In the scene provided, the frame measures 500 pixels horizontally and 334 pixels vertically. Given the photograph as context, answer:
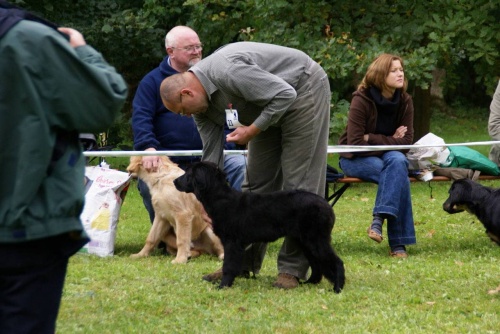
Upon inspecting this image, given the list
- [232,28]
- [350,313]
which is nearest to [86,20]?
[232,28]

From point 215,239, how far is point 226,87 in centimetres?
264

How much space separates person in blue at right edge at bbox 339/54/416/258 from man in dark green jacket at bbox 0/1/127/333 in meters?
4.80

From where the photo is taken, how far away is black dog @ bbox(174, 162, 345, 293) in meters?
4.90

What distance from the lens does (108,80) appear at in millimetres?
2184

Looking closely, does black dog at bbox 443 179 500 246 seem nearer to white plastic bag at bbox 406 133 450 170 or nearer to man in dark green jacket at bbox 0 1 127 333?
white plastic bag at bbox 406 133 450 170

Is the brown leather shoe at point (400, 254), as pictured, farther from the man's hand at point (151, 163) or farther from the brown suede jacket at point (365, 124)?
Result: the man's hand at point (151, 163)

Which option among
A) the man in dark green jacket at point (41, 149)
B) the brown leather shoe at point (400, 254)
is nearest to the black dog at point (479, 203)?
the brown leather shoe at point (400, 254)

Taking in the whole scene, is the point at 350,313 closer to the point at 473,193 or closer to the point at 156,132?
the point at 473,193

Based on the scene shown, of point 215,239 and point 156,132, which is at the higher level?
point 156,132

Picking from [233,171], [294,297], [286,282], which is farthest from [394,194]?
[294,297]

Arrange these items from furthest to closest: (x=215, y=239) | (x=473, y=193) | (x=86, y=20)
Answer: (x=86, y=20) → (x=215, y=239) → (x=473, y=193)

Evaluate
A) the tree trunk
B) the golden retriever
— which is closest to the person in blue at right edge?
the golden retriever

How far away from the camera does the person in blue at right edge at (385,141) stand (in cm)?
670

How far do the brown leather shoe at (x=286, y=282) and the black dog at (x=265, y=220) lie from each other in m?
0.17
